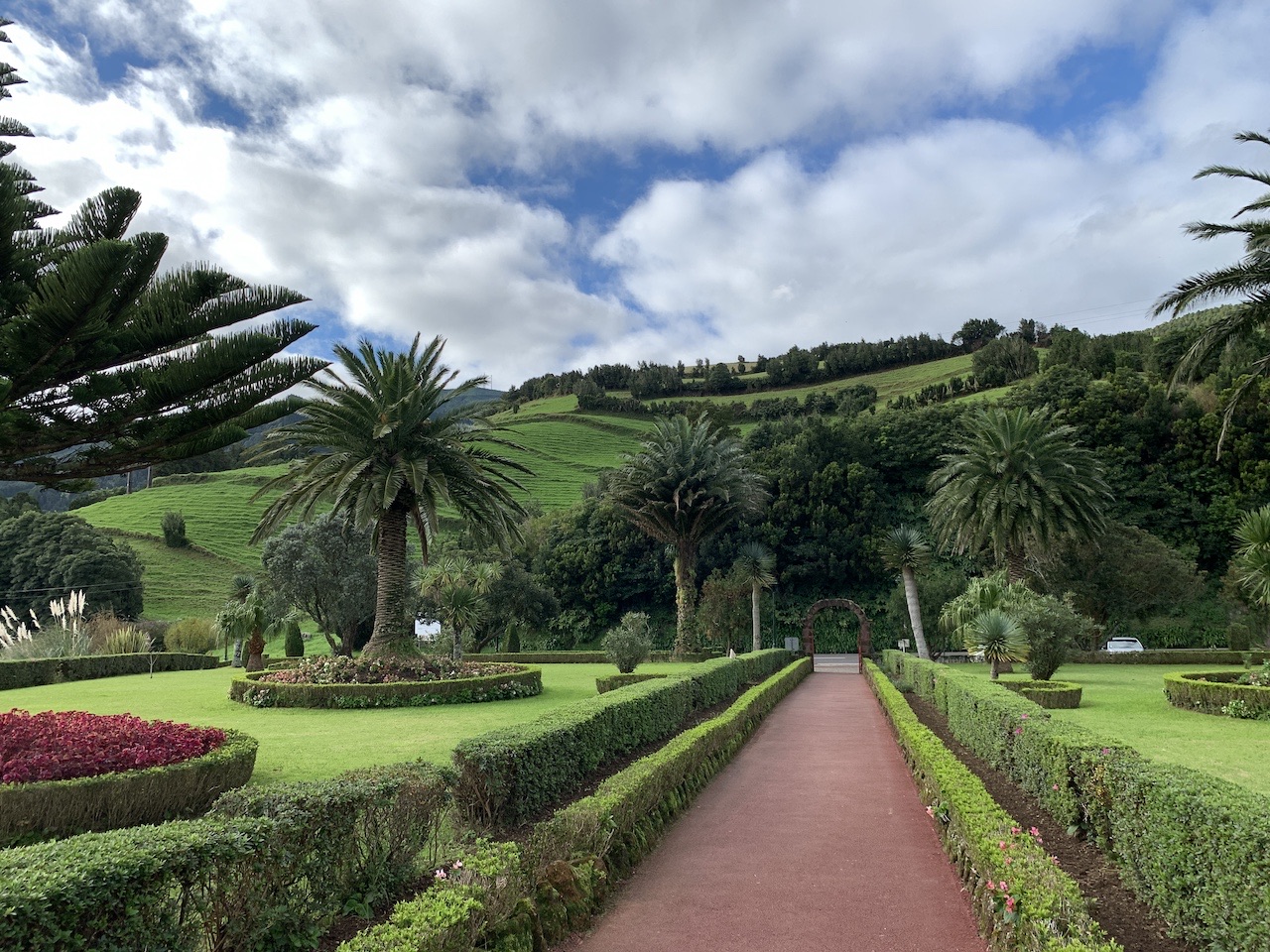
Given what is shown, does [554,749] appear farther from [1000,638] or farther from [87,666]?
[87,666]

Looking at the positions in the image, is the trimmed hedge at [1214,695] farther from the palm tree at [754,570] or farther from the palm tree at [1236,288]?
the palm tree at [754,570]

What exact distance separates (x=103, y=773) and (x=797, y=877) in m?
5.93

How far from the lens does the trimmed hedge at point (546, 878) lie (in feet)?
11.6

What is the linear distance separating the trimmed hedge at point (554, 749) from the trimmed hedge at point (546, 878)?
0.69 m

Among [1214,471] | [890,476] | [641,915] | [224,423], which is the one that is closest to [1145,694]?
[641,915]

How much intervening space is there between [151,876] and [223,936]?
26.0 inches

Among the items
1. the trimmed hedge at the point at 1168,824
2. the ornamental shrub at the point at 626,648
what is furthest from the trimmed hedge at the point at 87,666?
the trimmed hedge at the point at 1168,824

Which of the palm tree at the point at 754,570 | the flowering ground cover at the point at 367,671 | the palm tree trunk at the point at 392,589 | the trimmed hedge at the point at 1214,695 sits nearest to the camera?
the trimmed hedge at the point at 1214,695

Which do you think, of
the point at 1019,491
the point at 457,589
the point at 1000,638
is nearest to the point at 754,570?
the point at 1019,491

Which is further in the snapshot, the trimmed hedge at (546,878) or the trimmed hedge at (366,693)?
the trimmed hedge at (366,693)

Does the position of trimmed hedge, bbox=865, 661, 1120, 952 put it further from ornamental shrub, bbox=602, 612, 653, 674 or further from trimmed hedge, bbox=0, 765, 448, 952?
ornamental shrub, bbox=602, 612, 653, 674

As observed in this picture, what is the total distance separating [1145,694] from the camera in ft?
56.7

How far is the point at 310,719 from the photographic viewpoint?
14273 mm

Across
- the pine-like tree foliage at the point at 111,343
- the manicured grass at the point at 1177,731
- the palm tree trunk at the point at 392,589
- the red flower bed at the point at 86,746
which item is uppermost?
the pine-like tree foliage at the point at 111,343
